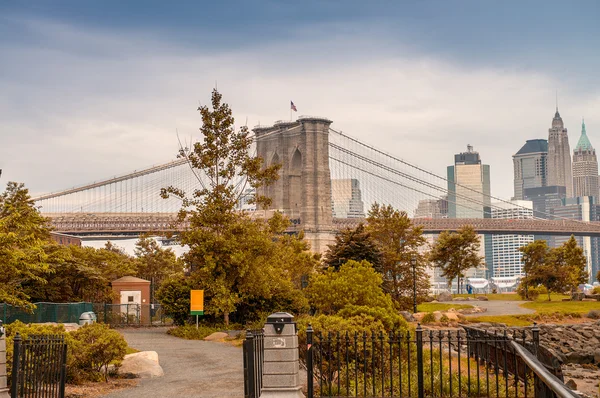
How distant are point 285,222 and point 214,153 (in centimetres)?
476

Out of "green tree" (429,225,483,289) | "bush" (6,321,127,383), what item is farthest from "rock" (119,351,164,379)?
"green tree" (429,225,483,289)

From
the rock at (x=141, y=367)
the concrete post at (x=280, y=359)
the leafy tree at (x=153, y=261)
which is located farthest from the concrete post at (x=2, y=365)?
the leafy tree at (x=153, y=261)

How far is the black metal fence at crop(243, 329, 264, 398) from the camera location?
46.9 feet

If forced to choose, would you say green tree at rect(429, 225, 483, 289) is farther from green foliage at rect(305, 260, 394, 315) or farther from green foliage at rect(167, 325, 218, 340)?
green foliage at rect(305, 260, 394, 315)

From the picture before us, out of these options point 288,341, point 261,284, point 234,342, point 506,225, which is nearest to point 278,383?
point 288,341

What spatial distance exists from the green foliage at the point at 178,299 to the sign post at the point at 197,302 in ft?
6.76

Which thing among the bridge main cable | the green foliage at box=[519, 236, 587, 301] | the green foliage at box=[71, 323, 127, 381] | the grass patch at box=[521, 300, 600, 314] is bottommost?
the grass patch at box=[521, 300, 600, 314]

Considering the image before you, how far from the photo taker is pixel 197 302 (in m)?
36.1

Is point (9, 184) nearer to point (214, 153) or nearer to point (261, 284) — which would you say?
point (214, 153)

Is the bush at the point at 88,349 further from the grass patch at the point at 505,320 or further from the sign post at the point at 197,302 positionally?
the grass patch at the point at 505,320

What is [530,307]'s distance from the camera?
187 ft

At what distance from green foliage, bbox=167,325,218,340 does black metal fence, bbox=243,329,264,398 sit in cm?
1939

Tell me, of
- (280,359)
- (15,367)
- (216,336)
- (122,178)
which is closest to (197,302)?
(216,336)

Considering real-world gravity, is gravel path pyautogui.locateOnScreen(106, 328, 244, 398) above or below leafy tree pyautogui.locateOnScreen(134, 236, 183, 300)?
below
